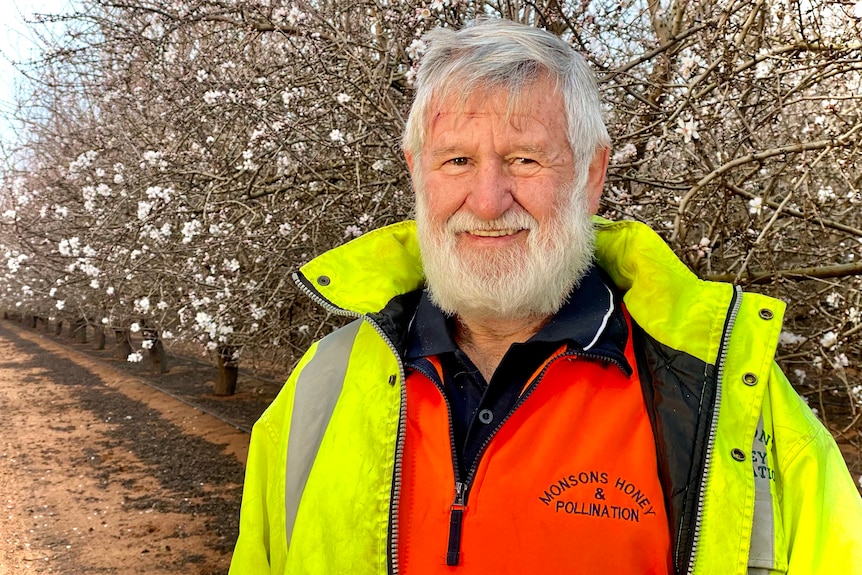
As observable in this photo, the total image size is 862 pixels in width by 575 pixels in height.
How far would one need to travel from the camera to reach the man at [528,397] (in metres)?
1.34

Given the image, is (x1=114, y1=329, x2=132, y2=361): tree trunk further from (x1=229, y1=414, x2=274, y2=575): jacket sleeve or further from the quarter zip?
the quarter zip

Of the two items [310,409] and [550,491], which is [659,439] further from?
[310,409]

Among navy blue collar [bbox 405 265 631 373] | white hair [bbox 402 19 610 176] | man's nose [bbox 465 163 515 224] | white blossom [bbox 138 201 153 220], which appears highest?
white blossom [bbox 138 201 153 220]

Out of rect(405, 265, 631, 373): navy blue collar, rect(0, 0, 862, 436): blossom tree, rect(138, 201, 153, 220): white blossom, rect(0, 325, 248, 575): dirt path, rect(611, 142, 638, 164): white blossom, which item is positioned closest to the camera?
rect(405, 265, 631, 373): navy blue collar

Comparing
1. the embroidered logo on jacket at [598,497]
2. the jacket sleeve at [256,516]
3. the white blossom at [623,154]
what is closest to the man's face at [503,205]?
the embroidered logo on jacket at [598,497]

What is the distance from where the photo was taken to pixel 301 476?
1.57 metres

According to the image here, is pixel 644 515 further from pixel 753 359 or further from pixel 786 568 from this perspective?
pixel 753 359

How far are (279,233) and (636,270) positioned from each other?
3954 millimetres

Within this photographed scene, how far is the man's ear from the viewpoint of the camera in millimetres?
1795

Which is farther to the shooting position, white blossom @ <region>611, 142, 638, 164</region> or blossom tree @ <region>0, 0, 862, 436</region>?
white blossom @ <region>611, 142, 638, 164</region>

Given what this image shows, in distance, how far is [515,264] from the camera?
1.70 metres

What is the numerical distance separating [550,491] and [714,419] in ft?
1.19

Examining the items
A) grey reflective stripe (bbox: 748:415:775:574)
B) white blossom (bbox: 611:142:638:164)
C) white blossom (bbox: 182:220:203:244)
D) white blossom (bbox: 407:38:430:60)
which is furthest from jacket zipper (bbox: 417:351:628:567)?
white blossom (bbox: 182:220:203:244)

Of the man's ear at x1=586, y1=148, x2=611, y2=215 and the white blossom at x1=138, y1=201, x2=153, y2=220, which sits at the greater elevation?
the white blossom at x1=138, y1=201, x2=153, y2=220
